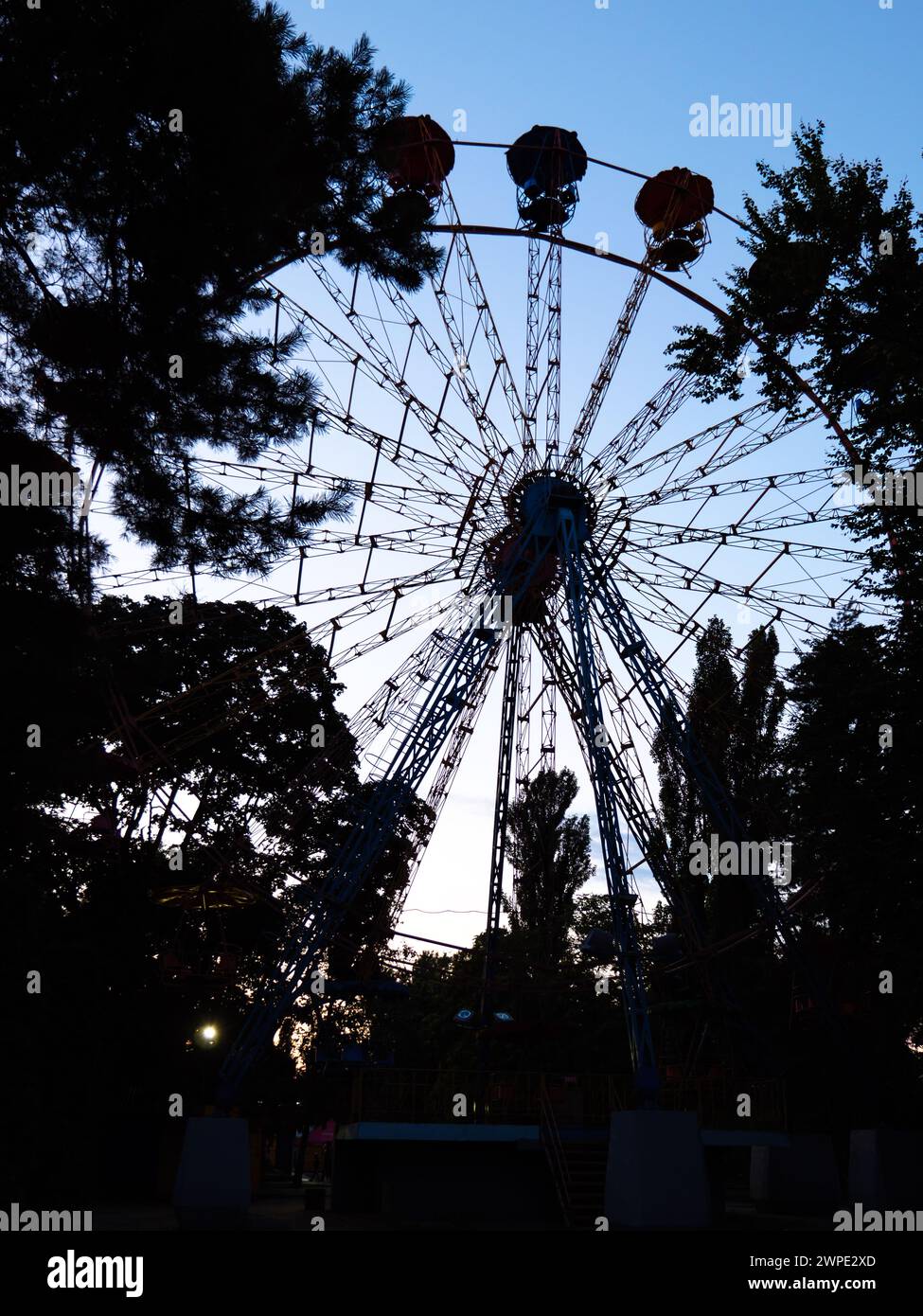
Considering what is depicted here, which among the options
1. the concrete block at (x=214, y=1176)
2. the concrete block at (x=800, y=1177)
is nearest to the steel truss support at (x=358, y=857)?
the concrete block at (x=214, y=1176)

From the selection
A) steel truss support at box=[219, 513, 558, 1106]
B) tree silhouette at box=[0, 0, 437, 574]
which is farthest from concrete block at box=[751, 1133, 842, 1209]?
tree silhouette at box=[0, 0, 437, 574]

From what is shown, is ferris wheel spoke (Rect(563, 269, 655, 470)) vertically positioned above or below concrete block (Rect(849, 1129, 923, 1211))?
above

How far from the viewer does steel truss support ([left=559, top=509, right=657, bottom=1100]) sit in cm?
1758

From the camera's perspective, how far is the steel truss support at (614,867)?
57.7 feet

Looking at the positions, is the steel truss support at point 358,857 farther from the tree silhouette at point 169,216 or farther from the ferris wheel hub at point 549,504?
the tree silhouette at point 169,216

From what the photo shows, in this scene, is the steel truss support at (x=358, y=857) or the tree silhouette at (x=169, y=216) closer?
the tree silhouette at (x=169, y=216)

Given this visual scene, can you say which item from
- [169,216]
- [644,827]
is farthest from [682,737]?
[169,216]

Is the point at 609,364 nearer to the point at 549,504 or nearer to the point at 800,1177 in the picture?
the point at 549,504

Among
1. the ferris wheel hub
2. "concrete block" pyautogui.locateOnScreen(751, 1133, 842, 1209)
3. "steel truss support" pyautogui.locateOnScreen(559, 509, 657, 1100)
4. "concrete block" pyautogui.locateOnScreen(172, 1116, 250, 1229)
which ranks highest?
the ferris wheel hub

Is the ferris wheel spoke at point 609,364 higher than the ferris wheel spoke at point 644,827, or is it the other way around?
the ferris wheel spoke at point 609,364

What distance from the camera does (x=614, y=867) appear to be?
60.8ft

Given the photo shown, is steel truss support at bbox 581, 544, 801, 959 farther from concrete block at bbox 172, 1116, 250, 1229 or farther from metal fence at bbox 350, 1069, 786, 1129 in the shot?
concrete block at bbox 172, 1116, 250, 1229
